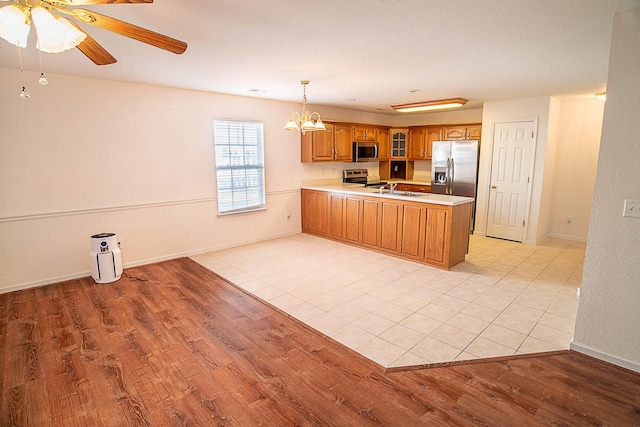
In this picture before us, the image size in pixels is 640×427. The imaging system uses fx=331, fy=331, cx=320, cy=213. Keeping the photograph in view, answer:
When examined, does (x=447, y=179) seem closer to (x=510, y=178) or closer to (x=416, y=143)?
(x=510, y=178)

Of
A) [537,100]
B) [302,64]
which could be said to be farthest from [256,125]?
[537,100]

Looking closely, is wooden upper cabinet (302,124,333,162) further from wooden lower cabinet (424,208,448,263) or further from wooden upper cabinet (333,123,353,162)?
wooden lower cabinet (424,208,448,263)

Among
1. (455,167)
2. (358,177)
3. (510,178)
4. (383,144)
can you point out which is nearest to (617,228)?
(510,178)

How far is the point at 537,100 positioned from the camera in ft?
17.3

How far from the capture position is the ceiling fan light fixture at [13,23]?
4.56 feet

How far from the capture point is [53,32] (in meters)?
1.46

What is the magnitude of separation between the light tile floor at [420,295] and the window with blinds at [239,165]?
31.7 inches

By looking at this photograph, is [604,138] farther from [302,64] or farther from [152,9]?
[152,9]

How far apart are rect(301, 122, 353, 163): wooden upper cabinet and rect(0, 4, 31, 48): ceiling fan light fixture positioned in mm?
4734

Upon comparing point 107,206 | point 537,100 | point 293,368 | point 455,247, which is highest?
point 537,100

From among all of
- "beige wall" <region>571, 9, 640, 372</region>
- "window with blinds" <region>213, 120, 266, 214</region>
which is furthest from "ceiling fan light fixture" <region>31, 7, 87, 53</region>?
"window with blinds" <region>213, 120, 266, 214</region>

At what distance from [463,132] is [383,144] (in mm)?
1666

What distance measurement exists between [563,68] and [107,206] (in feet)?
18.1

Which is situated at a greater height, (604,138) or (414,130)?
(414,130)
